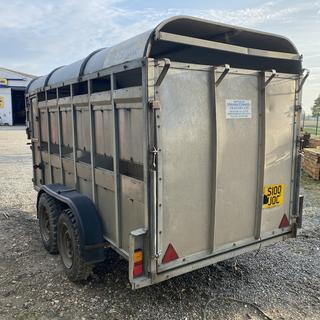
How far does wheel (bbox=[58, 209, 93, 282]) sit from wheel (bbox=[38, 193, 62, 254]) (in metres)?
0.24

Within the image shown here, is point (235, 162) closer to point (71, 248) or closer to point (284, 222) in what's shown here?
point (284, 222)

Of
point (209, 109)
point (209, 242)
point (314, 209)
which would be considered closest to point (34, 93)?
point (209, 109)

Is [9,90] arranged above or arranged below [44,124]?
above

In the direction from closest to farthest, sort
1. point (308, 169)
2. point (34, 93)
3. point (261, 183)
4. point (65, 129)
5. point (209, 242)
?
point (209, 242), point (261, 183), point (65, 129), point (34, 93), point (308, 169)

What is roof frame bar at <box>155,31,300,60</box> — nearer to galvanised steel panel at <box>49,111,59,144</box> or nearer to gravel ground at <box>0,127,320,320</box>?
galvanised steel panel at <box>49,111,59,144</box>

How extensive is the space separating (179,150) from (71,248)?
1898 millimetres

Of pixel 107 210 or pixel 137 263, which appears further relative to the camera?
pixel 107 210

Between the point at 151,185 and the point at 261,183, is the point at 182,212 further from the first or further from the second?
the point at 261,183

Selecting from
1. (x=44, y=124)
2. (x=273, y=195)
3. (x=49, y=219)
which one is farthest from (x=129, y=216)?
(x=44, y=124)

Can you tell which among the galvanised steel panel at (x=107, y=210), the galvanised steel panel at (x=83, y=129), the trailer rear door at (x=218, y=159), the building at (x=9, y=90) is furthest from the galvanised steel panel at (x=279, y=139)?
the building at (x=9, y=90)

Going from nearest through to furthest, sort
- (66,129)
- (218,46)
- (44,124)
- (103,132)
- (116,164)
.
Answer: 1. (218,46)
2. (116,164)
3. (103,132)
4. (66,129)
5. (44,124)

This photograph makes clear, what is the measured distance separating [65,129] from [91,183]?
1.03m

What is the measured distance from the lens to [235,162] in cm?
325

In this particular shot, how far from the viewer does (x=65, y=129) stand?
14.2ft
